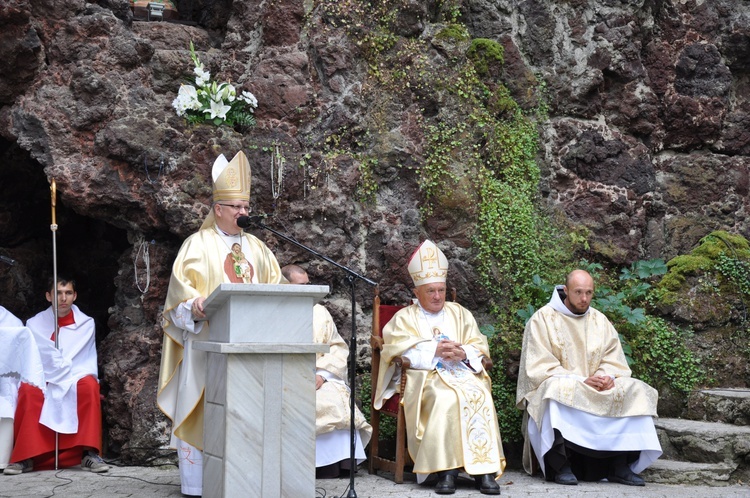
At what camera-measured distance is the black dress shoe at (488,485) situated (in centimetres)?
618

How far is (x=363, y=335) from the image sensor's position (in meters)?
8.19

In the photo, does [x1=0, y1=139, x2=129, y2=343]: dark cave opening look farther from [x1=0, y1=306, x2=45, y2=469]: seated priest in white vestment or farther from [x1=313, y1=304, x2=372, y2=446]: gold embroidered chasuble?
[x1=313, y1=304, x2=372, y2=446]: gold embroidered chasuble

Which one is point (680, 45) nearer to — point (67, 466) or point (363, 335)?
point (363, 335)

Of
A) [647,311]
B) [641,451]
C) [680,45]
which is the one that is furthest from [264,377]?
[680,45]

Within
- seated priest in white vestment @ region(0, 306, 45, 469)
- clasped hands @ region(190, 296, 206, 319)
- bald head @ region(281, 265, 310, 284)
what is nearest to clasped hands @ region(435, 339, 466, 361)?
bald head @ region(281, 265, 310, 284)

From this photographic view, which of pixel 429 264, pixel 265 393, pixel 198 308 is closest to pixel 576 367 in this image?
pixel 429 264

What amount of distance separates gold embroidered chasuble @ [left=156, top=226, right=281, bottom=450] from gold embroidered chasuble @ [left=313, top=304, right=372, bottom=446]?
0.98m

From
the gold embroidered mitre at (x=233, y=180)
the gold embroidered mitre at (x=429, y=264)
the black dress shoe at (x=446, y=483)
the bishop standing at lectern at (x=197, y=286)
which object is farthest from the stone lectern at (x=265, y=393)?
the gold embroidered mitre at (x=429, y=264)

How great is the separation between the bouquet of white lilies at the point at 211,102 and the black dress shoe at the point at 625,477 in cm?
434

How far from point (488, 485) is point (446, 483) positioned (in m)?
0.30

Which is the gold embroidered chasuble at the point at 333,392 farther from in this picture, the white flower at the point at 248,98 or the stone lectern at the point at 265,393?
the white flower at the point at 248,98

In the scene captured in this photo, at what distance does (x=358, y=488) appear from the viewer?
6.43m

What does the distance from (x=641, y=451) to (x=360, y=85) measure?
4.25 m

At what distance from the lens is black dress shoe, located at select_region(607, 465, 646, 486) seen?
6.54 metres
